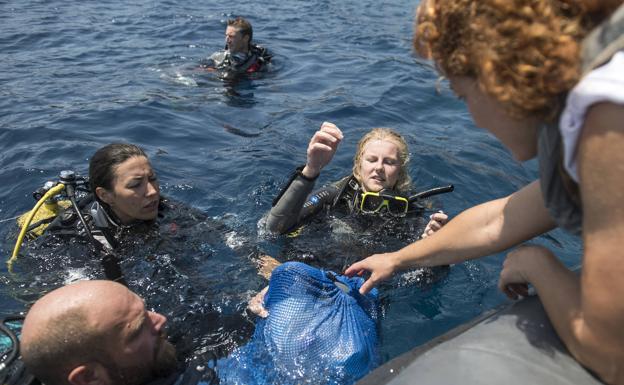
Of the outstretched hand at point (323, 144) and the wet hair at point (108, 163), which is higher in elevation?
the outstretched hand at point (323, 144)

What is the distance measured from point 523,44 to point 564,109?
16 centimetres

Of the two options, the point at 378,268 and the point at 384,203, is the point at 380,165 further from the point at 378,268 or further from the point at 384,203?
the point at 378,268

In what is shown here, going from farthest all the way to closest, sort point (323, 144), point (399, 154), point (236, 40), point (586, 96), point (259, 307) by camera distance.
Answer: point (236, 40), point (399, 154), point (323, 144), point (259, 307), point (586, 96)

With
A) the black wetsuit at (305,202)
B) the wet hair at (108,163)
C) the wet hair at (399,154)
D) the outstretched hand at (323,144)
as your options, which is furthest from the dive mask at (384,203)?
the wet hair at (108,163)

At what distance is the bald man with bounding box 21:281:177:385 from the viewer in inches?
79.7

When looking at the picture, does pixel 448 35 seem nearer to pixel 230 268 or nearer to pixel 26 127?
pixel 230 268

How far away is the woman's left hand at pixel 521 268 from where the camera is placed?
1590 mm

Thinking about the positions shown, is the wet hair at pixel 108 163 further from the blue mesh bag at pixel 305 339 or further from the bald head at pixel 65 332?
the bald head at pixel 65 332

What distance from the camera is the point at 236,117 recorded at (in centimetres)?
741

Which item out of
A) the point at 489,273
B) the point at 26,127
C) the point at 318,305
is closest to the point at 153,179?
the point at 318,305

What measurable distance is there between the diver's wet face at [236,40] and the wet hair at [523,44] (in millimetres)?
7774

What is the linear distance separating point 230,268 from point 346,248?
2.79 feet

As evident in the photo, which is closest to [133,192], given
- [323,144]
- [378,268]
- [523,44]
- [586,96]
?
[323,144]

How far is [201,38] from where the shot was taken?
1137 centimetres
